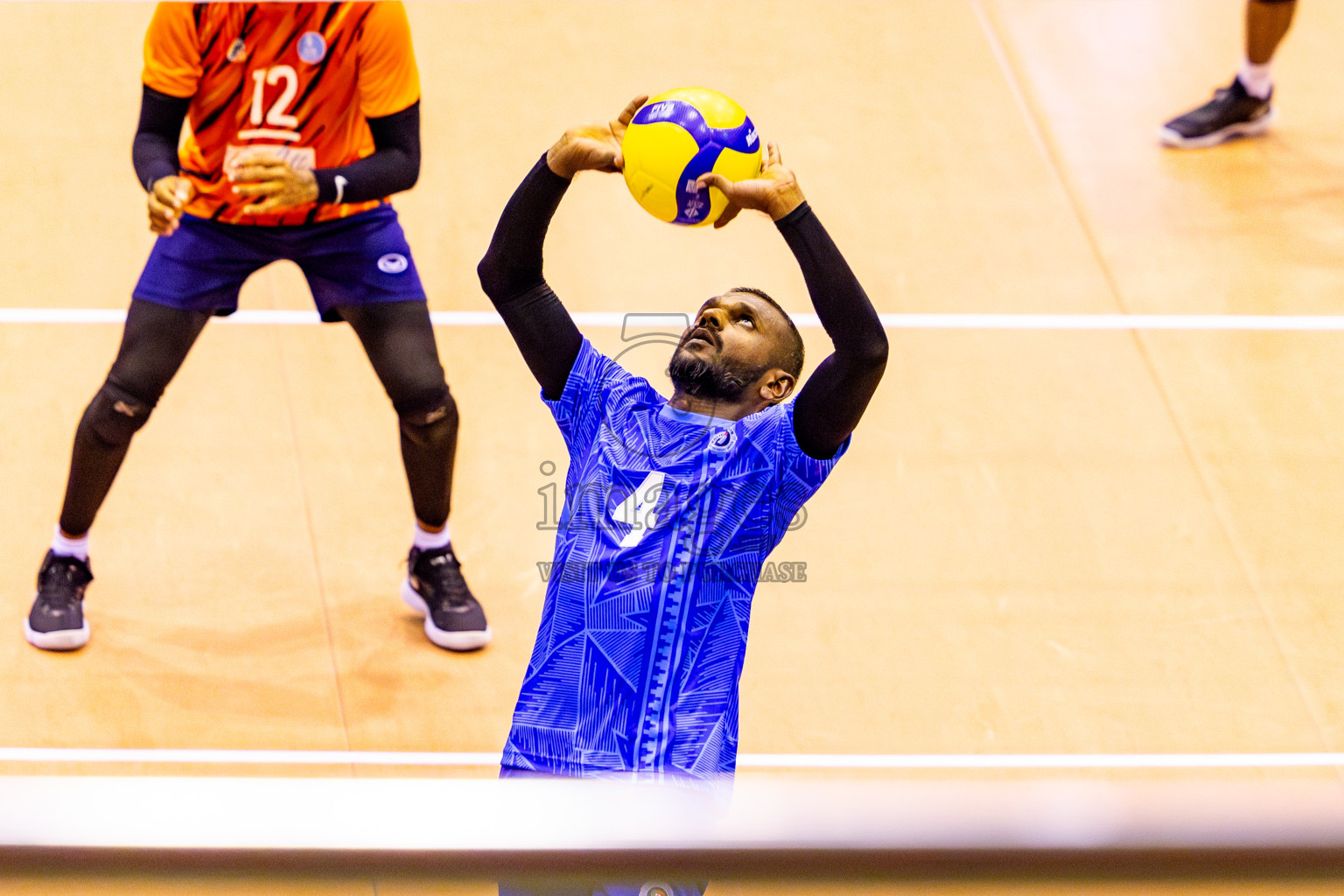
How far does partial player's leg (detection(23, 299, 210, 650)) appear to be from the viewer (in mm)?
3559

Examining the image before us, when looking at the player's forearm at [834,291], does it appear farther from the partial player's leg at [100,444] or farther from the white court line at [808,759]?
the partial player's leg at [100,444]

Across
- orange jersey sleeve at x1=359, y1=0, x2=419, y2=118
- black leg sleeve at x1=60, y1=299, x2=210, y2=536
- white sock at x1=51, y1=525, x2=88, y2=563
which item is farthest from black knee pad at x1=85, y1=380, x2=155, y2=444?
orange jersey sleeve at x1=359, y1=0, x2=419, y2=118

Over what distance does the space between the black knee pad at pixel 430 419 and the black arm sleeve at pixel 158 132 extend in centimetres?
79

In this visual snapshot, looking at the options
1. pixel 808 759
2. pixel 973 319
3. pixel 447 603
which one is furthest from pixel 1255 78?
pixel 447 603

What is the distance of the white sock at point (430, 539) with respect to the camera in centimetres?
394

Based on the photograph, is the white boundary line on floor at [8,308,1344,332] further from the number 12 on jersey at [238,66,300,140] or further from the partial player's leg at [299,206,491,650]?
the number 12 on jersey at [238,66,300,140]

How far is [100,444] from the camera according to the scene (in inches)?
143

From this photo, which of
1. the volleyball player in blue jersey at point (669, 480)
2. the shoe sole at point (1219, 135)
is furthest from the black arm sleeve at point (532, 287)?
the shoe sole at point (1219, 135)

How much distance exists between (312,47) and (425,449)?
1.01 meters

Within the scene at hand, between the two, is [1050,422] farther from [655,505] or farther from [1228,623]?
[655,505]

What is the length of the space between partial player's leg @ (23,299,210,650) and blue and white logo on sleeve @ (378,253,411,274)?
447mm

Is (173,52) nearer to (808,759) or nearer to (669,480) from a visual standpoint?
(669,480)

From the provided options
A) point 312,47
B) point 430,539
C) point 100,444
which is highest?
point 312,47

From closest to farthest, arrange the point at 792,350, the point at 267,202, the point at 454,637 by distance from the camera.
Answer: the point at 792,350 → the point at 267,202 → the point at 454,637
